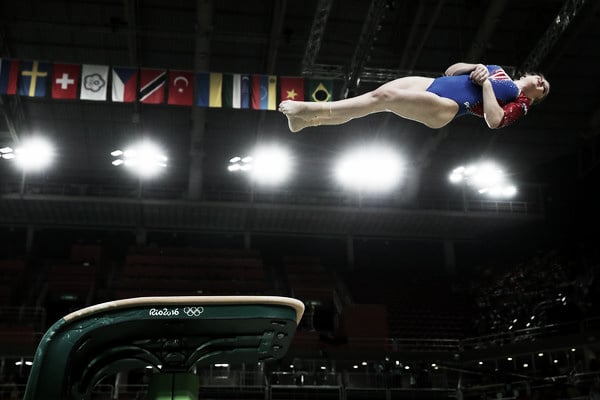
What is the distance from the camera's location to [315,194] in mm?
22656

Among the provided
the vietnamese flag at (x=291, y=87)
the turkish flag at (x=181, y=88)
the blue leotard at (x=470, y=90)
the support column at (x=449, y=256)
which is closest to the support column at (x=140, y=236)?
the turkish flag at (x=181, y=88)

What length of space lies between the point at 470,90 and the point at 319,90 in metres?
11.8

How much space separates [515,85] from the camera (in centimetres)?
412

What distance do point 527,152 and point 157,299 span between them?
2194 cm

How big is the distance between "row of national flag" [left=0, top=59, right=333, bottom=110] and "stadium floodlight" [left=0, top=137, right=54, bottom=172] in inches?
203

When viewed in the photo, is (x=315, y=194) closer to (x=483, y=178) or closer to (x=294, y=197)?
(x=294, y=197)

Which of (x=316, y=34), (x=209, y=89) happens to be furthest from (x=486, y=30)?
(x=209, y=89)

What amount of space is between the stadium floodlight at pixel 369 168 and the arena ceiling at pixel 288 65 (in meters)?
0.46

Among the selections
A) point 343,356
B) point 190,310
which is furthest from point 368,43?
point 190,310

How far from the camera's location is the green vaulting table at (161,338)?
8.95ft

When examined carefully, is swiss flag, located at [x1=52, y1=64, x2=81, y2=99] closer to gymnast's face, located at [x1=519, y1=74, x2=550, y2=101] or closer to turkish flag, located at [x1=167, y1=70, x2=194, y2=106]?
turkish flag, located at [x1=167, y1=70, x2=194, y2=106]

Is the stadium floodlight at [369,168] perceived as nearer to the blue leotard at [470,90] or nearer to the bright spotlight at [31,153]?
the bright spotlight at [31,153]

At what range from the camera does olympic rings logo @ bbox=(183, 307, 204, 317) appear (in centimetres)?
289

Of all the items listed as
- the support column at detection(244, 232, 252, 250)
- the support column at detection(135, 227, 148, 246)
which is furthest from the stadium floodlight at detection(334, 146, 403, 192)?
the support column at detection(135, 227, 148, 246)
